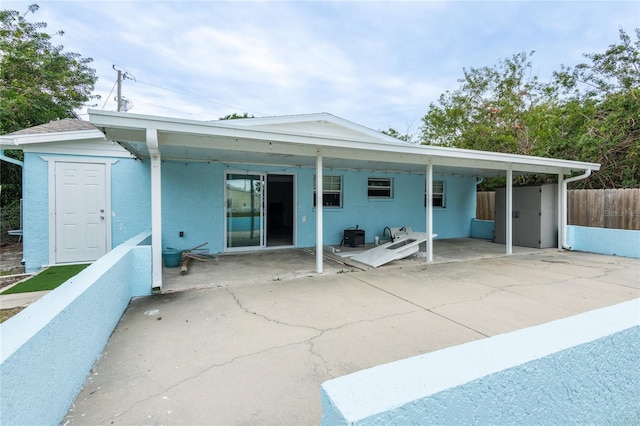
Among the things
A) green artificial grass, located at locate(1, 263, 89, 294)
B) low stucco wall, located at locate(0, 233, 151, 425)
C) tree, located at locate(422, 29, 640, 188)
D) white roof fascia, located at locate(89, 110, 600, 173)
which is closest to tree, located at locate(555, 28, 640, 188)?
tree, located at locate(422, 29, 640, 188)

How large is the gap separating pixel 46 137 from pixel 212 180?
3214 millimetres

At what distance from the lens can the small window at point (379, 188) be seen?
9.66 metres

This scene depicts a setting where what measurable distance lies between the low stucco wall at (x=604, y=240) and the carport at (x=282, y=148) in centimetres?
35

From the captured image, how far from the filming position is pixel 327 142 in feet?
17.0

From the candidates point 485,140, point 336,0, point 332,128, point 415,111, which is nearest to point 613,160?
point 485,140

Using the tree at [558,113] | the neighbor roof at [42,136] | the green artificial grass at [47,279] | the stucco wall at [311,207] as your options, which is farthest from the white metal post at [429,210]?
the green artificial grass at [47,279]

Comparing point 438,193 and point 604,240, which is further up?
point 438,193

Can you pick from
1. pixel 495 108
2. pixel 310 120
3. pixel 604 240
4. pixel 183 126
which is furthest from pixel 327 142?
pixel 495 108

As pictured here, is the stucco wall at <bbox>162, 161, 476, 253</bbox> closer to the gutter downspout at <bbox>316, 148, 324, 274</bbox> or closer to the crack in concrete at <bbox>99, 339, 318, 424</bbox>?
the gutter downspout at <bbox>316, 148, 324, 274</bbox>

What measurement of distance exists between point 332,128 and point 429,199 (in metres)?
3.63

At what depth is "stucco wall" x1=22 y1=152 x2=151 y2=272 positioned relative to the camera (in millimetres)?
5953

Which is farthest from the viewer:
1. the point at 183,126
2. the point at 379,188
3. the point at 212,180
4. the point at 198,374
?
the point at 379,188

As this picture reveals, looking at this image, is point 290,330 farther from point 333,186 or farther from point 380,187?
point 380,187

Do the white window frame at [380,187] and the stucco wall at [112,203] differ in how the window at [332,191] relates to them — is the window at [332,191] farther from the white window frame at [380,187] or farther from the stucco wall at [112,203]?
the stucco wall at [112,203]
